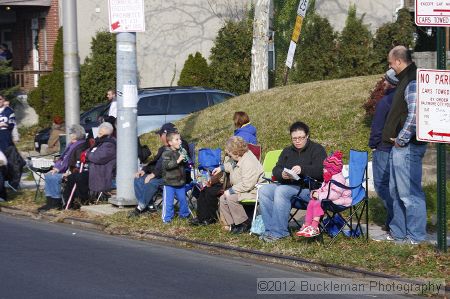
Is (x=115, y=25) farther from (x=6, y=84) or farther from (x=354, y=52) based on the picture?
A: (x=6, y=84)

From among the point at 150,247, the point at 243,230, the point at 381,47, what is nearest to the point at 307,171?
the point at 243,230

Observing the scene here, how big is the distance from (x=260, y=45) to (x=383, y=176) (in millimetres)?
12824

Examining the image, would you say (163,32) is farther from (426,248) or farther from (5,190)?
(426,248)

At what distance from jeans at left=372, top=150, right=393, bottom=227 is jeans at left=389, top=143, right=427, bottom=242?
62 cm

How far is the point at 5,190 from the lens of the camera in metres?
16.7

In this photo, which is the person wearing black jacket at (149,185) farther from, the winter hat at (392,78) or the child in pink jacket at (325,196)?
the winter hat at (392,78)

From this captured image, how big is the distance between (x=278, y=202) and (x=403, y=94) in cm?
197

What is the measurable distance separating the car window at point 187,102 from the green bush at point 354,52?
629cm

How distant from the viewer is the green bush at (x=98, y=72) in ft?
95.6

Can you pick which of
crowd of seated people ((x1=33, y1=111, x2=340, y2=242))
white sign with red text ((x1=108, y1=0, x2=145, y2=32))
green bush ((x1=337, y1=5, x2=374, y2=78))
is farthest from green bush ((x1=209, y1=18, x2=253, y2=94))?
white sign with red text ((x1=108, y1=0, x2=145, y2=32))

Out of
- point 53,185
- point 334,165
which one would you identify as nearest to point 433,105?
point 334,165

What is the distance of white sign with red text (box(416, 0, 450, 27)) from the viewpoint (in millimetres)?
9570

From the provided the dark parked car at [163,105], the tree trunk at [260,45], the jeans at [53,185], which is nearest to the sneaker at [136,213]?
the jeans at [53,185]

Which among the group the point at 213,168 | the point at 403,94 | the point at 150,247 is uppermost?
the point at 403,94
